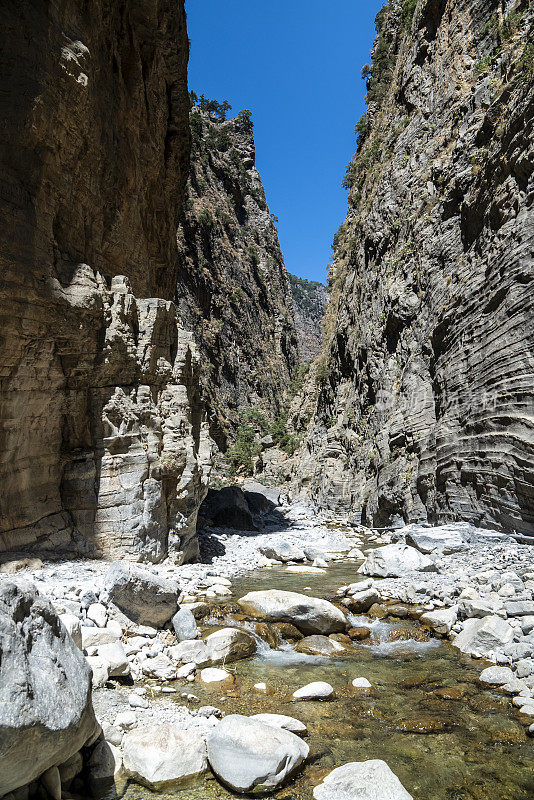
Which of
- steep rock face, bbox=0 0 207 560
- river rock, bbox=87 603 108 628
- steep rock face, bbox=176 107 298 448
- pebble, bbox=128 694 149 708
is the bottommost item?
pebble, bbox=128 694 149 708

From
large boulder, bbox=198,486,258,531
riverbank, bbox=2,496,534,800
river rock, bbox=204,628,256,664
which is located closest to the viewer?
riverbank, bbox=2,496,534,800

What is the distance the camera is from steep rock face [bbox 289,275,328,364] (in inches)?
3314

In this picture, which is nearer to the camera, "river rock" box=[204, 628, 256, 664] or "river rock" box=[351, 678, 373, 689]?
"river rock" box=[351, 678, 373, 689]

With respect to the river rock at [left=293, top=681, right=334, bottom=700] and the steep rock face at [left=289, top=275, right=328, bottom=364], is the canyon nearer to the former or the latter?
the river rock at [left=293, top=681, right=334, bottom=700]

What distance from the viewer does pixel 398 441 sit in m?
16.6

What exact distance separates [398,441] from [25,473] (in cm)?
1179

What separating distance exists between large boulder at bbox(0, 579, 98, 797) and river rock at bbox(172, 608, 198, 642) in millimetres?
3123

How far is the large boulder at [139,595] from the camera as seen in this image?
6512 millimetres

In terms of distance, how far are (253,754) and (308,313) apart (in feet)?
296

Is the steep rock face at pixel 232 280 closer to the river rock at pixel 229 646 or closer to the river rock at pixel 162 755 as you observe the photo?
the river rock at pixel 229 646

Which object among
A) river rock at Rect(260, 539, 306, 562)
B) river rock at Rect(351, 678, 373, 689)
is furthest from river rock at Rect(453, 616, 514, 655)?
river rock at Rect(260, 539, 306, 562)

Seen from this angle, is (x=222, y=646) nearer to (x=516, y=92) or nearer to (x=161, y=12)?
(x=516, y=92)

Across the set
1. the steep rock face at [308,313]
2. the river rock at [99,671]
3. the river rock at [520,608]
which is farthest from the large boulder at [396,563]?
the steep rock face at [308,313]

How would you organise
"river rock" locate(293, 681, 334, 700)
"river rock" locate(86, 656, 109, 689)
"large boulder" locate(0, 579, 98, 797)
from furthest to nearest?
"river rock" locate(293, 681, 334, 700) → "river rock" locate(86, 656, 109, 689) → "large boulder" locate(0, 579, 98, 797)
